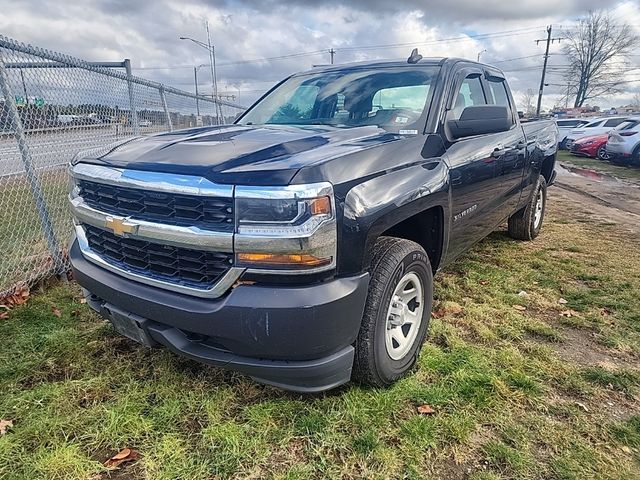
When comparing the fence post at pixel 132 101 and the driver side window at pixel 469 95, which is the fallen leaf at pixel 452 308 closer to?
the driver side window at pixel 469 95

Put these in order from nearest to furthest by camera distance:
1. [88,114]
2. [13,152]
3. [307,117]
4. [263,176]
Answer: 1. [263,176]
2. [307,117]
3. [13,152]
4. [88,114]

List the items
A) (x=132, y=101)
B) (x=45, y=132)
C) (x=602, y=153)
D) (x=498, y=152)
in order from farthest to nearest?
(x=602, y=153) < (x=132, y=101) < (x=45, y=132) < (x=498, y=152)

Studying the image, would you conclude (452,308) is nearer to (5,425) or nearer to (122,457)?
(122,457)

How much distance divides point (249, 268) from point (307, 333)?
1.22ft

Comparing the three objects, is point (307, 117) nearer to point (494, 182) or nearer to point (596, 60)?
point (494, 182)

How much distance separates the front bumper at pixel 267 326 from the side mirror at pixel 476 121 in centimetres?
139

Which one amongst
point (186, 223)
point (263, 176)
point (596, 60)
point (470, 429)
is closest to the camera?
point (263, 176)

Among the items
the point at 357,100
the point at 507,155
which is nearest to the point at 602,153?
the point at 507,155

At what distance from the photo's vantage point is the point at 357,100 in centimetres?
332

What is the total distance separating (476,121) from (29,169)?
144 inches

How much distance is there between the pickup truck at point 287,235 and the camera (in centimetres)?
187

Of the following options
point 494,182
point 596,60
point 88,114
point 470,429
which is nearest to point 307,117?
point 494,182

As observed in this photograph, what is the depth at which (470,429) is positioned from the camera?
224 centimetres

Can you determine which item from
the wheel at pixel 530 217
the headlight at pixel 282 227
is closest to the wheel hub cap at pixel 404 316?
the headlight at pixel 282 227
